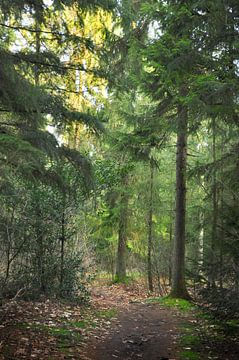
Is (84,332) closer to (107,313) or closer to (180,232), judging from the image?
(107,313)

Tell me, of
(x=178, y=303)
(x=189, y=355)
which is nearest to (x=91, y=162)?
(x=189, y=355)

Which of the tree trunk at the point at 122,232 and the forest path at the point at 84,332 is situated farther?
the tree trunk at the point at 122,232

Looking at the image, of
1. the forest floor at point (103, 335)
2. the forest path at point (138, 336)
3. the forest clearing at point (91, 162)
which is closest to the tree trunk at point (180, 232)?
the forest clearing at point (91, 162)

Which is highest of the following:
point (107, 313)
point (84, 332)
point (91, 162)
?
point (91, 162)

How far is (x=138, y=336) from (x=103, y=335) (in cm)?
78

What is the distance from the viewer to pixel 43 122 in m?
8.38

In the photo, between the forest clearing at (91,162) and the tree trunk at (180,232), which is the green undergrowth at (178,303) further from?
the tree trunk at (180,232)

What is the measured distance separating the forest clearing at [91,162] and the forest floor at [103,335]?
1.5 inches

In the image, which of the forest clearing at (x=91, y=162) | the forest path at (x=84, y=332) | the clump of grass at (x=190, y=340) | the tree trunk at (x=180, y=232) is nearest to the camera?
the forest path at (x=84, y=332)

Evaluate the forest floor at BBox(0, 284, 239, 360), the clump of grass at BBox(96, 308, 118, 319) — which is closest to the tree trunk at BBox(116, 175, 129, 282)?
the clump of grass at BBox(96, 308, 118, 319)

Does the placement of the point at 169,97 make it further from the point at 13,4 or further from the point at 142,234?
the point at 142,234

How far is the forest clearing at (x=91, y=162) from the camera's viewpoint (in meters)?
6.77

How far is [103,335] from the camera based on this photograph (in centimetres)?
814

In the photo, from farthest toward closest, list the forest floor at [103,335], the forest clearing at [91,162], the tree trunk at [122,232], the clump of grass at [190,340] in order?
1. the tree trunk at [122,232]
2. the clump of grass at [190,340]
3. the forest clearing at [91,162]
4. the forest floor at [103,335]
